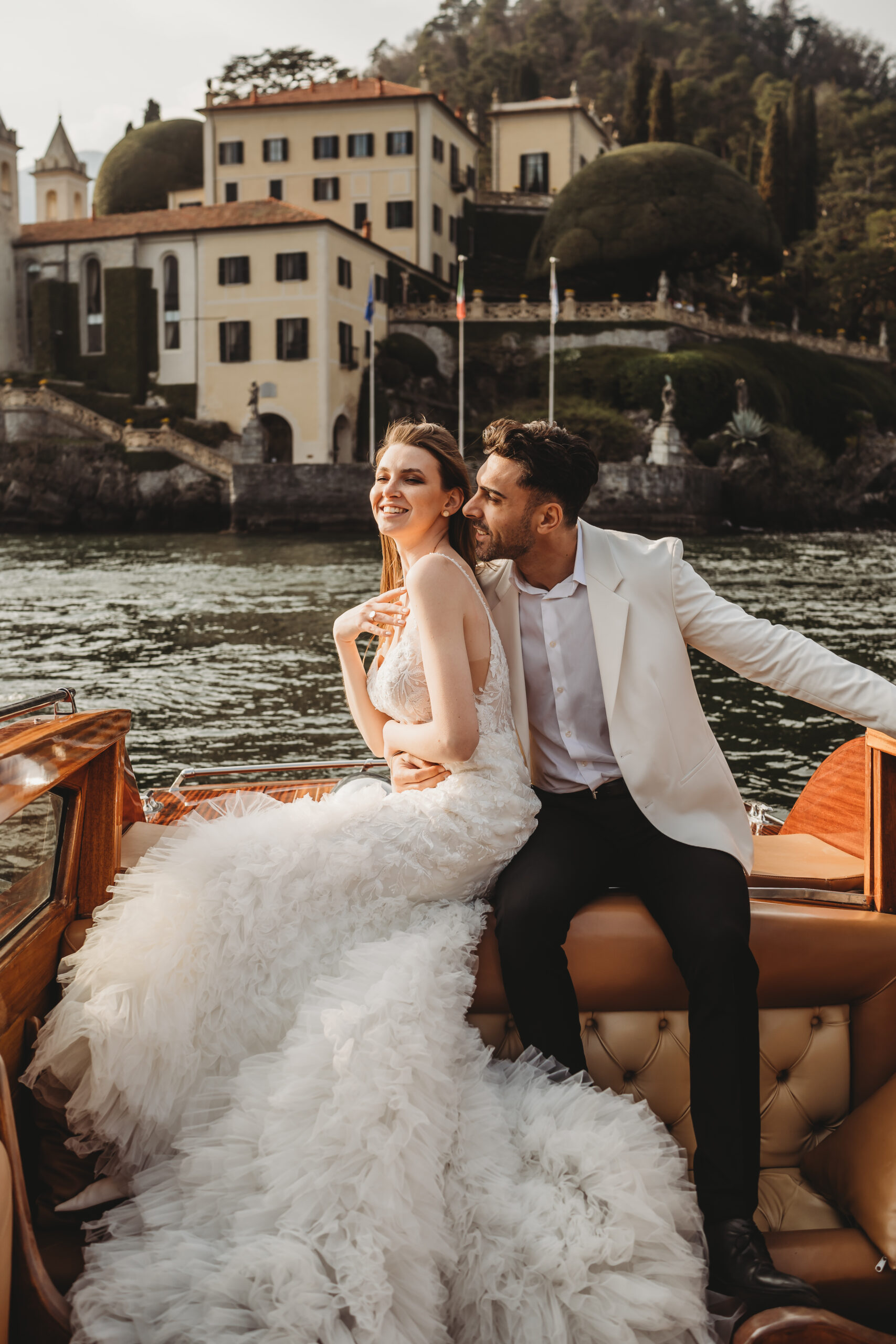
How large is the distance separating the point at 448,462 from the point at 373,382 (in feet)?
118

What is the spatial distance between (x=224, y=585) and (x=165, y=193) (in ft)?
128

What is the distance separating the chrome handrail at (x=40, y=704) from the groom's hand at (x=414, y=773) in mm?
797

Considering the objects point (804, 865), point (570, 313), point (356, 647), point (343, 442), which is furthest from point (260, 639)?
point (570, 313)

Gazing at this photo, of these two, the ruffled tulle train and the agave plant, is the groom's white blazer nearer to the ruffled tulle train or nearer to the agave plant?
the ruffled tulle train

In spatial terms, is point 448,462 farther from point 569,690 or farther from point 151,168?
point 151,168

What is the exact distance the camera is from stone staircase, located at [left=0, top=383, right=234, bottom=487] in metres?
37.2

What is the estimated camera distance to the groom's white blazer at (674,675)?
8.86 feet

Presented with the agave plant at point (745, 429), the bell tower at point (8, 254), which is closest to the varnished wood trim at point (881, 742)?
the agave plant at point (745, 429)

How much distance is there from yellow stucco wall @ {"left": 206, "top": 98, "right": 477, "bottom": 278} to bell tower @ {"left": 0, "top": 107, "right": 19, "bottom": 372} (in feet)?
26.5

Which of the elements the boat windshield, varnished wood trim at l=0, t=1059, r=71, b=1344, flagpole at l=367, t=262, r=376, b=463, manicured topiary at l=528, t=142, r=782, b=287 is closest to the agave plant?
manicured topiary at l=528, t=142, r=782, b=287

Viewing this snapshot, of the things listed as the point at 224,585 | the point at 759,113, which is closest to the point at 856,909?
the point at 224,585

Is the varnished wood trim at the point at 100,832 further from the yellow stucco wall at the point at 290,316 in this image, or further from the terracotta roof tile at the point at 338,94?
the terracotta roof tile at the point at 338,94

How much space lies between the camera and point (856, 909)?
8.54ft

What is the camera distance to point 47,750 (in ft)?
7.15
